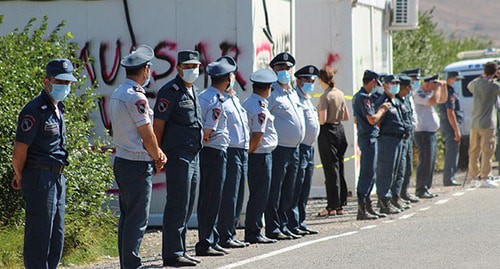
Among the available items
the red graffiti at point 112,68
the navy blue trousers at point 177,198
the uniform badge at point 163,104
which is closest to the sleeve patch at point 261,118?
the navy blue trousers at point 177,198

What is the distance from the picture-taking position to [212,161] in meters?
11.7

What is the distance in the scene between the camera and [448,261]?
10.5 m

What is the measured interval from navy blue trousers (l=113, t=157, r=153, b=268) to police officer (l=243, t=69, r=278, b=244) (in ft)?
8.83

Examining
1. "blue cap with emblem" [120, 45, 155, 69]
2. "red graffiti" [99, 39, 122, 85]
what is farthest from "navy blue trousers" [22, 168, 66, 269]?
"red graffiti" [99, 39, 122, 85]

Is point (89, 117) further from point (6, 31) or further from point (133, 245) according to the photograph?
point (133, 245)

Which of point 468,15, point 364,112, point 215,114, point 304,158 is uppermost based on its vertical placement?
point 468,15

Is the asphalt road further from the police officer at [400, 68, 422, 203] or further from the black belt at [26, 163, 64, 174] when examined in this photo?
the police officer at [400, 68, 422, 203]

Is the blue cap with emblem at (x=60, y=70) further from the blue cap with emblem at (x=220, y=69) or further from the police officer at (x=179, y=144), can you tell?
the blue cap with emblem at (x=220, y=69)

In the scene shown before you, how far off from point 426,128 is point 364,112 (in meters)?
4.21

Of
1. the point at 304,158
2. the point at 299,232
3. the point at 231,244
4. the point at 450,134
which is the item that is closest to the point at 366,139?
the point at 304,158

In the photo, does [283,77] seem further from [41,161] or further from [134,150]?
[41,161]

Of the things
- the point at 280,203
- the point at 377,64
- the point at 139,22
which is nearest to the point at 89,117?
the point at 139,22

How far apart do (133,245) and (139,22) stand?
514cm

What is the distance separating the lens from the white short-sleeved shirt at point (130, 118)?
9922 mm
